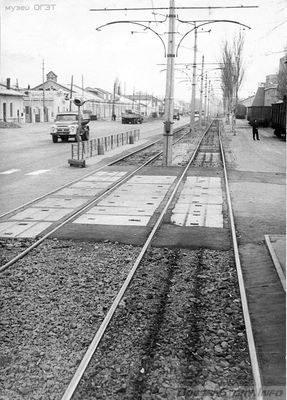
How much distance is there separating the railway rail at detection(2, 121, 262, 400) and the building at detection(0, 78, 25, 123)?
2178 inches

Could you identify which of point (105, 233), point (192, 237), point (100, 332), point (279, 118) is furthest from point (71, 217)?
point (279, 118)

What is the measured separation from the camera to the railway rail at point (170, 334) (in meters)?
3.97

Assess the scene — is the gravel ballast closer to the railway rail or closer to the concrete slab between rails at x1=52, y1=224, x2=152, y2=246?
the railway rail

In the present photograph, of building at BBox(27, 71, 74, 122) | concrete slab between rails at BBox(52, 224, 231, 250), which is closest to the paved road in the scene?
concrete slab between rails at BBox(52, 224, 231, 250)

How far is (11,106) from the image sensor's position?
2463 inches

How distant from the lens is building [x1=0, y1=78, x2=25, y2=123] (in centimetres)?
5984

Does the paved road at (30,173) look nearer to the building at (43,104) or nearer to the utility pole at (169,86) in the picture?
the utility pole at (169,86)

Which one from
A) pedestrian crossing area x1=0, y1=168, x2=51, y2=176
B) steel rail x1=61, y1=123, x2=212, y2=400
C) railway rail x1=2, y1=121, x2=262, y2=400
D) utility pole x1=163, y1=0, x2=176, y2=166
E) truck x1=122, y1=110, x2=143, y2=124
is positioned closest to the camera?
steel rail x1=61, y1=123, x2=212, y2=400

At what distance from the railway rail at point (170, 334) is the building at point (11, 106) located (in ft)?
182

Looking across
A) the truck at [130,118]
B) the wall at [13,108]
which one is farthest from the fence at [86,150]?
the truck at [130,118]

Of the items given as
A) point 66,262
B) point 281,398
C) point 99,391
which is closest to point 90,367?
point 99,391

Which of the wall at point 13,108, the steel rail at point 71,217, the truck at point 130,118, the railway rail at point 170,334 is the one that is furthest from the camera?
the truck at point 130,118

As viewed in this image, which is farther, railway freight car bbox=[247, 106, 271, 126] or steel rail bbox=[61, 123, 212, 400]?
railway freight car bbox=[247, 106, 271, 126]

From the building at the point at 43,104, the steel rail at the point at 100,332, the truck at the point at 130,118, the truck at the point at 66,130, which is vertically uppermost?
the building at the point at 43,104
